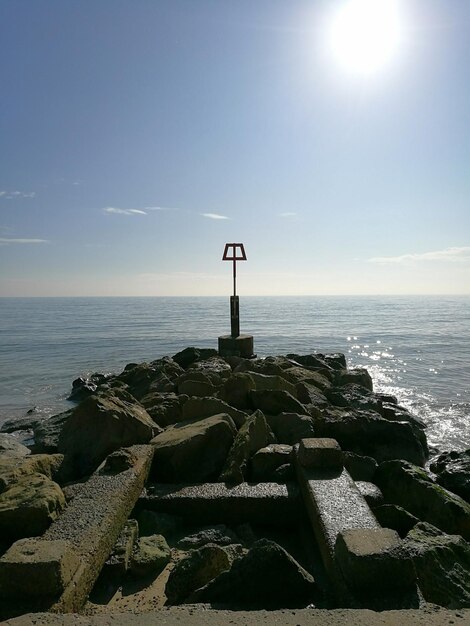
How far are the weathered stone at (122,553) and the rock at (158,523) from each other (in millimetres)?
239

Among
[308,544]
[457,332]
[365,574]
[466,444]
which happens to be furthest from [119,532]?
[457,332]

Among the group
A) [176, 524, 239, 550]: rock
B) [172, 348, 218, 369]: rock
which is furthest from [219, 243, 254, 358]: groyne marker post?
[176, 524, 239, 550]: rock

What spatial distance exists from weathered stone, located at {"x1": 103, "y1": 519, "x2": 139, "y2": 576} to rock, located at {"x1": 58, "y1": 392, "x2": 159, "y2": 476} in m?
1.34

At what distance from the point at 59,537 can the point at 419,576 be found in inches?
93.1

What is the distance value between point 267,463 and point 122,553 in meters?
1.63

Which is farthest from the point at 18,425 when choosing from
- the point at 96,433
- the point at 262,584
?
the point at 262,584

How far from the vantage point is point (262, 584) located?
255 centimetres

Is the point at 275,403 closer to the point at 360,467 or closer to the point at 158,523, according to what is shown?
the point at 360,467

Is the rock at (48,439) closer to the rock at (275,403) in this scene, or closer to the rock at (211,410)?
the rock at (211,410)

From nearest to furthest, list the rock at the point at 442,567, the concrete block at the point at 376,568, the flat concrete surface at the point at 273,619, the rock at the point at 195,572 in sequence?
the flat concrete surface at the point at 273,619, the concrete block at the point at 376,568, the rock at the point at 195,572, the rock at the point at 442,567

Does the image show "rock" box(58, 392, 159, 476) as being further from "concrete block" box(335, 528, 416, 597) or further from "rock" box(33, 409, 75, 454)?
"concrete block" box(335, 528, 416, 597)

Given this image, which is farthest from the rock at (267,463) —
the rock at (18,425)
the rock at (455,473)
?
the rock at (18,425)

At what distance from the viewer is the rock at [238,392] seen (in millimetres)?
6371

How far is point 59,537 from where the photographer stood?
2898 mm
